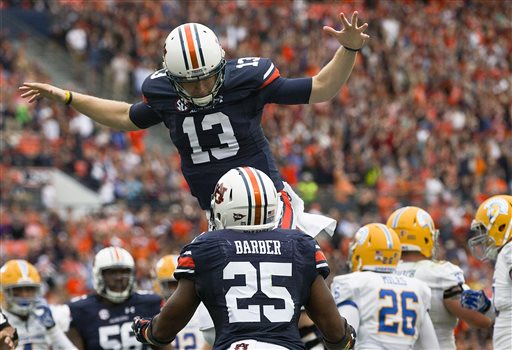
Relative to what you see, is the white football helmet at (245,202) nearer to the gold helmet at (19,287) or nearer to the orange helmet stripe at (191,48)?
the orange helmet stripe at (191,48)

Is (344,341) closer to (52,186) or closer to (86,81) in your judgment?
(52,186)

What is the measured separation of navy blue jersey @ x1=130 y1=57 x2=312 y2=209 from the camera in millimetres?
7051

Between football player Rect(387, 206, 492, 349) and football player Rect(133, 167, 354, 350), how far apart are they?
2862 millimetres

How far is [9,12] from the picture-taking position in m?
25.8

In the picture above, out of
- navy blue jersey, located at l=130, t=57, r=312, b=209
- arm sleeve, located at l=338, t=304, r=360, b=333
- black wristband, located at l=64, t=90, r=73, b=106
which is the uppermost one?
black wristband, located at l=64, t=90, r=73, b=106

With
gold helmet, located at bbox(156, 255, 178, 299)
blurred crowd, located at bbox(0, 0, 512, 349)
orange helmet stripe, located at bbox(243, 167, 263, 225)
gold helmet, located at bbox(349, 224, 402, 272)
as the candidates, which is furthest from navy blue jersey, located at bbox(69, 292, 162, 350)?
blurred crowd, located at bbox(0, 0, 512, 349)

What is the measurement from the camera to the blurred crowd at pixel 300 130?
19922 mm

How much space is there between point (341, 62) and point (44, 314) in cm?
373

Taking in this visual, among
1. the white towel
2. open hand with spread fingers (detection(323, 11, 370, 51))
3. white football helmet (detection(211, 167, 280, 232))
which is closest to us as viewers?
white football helmet (detection(211, 167, 280, 232))

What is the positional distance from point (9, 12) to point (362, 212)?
884cm

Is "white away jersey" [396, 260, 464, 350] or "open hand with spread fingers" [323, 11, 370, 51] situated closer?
"open hand with spread fingers" [323, 11, 370, 51]

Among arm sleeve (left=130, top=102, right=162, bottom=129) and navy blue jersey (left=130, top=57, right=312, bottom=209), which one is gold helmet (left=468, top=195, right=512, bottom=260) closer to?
navy blue jersey (left=130, top=57, right=312, bottom=209)

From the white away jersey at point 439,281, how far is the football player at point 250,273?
2855 millimetres

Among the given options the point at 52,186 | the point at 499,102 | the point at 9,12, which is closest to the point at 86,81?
the point at 9,12
